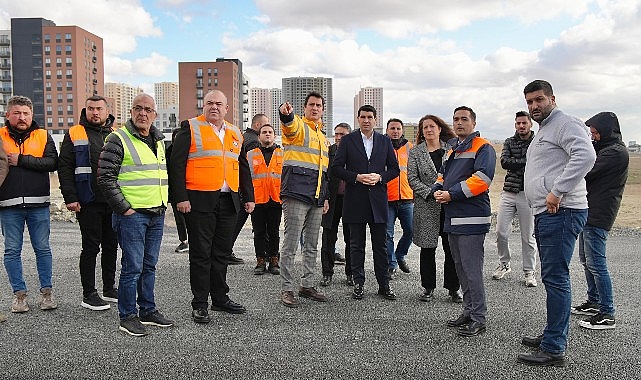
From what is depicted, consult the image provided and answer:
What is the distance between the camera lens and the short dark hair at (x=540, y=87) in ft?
15.1

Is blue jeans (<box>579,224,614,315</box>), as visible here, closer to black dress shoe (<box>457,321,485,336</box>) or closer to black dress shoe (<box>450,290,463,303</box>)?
black dress shoe (<box>457,321,485,336</box>)

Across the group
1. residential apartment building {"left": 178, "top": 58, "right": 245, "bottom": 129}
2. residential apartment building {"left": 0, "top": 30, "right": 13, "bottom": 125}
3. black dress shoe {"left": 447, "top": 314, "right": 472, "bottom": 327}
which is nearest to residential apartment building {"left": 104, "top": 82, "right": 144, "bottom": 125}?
residential apartment building {"left": 0, "top": 30, "right": 13, "bottom": 125}

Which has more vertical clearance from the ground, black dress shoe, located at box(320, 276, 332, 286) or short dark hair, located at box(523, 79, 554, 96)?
short dark hair, located at box(523, 79, 554, 96)

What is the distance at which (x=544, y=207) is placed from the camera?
451cm

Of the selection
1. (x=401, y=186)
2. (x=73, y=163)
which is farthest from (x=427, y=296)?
(x=73, y=163)

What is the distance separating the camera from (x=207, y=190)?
5.42 metres

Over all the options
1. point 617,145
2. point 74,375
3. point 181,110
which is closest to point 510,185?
point 617,145

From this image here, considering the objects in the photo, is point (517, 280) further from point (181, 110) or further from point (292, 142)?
point (181, 110)

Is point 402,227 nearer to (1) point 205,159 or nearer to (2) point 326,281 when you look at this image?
(2) point 326,281

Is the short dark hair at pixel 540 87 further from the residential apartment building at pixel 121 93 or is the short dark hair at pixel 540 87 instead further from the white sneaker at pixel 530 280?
the residential apartment building at pixel 121 93

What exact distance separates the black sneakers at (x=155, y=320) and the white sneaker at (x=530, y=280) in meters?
4.35

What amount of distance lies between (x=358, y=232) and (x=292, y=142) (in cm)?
136

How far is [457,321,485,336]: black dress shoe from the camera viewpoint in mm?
4961

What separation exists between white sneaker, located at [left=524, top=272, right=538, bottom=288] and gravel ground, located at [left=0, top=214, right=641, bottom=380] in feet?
0.67
